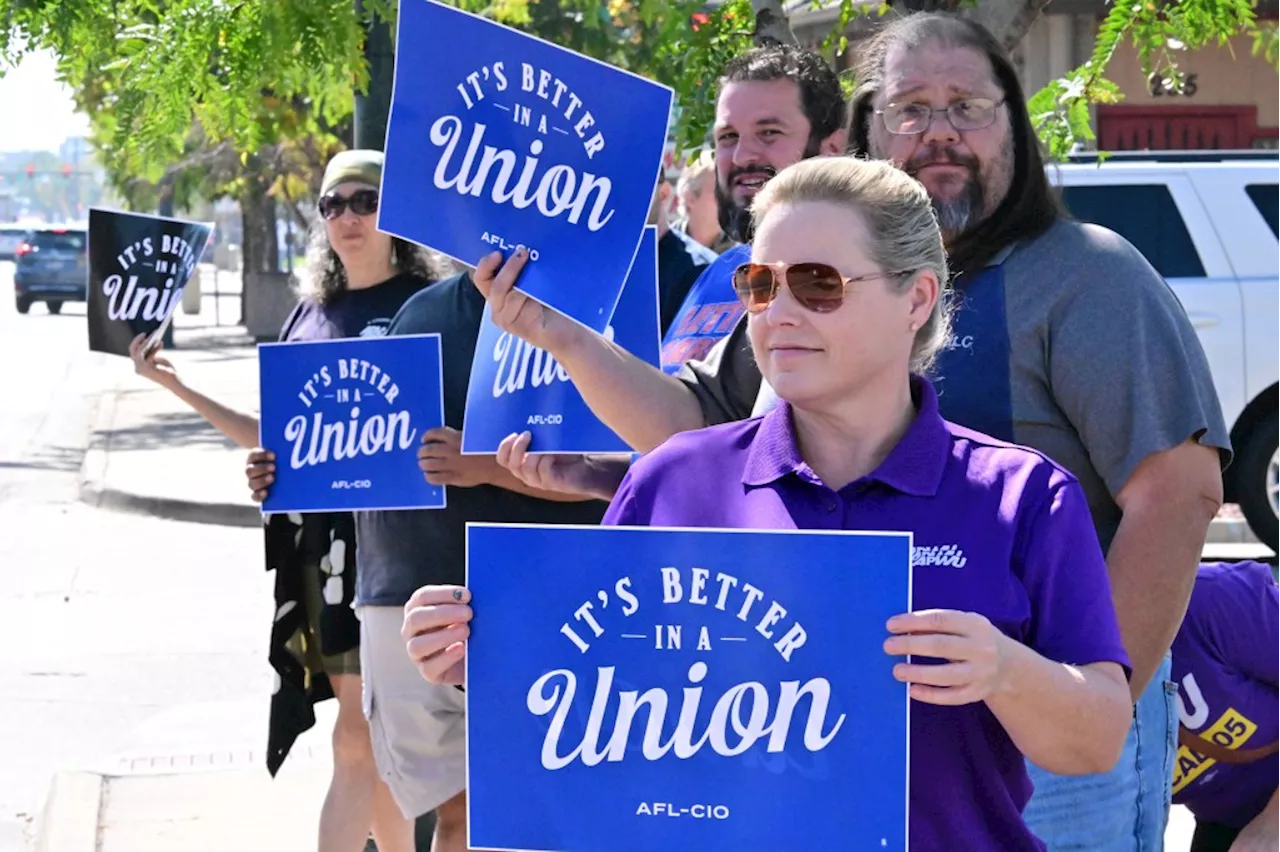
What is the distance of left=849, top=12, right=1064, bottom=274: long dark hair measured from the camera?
2.86 metres

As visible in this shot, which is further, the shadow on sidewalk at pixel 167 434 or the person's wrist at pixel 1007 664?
the shadow on sidewalk at pixel 167 434

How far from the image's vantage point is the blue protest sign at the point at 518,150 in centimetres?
290

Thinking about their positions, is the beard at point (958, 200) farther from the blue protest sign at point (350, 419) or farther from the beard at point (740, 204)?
the blue protest sign at point (350, 419)

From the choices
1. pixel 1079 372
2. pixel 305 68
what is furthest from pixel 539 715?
pixel 305 68

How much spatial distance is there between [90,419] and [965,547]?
20390 mm

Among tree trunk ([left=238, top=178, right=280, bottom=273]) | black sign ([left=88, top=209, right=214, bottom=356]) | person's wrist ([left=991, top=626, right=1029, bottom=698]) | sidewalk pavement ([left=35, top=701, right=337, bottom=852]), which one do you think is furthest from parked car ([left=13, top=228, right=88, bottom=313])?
person's wrist ([left=991, top=626, right=1029, bottom=698])

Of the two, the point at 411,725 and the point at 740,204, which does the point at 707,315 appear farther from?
the point at 411,725

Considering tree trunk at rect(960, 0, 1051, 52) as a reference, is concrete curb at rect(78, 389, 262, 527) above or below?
below

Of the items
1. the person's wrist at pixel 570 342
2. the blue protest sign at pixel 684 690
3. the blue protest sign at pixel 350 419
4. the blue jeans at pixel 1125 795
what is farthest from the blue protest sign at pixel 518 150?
the blue protest sign at pixel 350 419

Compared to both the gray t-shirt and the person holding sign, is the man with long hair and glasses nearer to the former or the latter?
the gray t-shirt

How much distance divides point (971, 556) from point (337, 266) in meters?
3.25

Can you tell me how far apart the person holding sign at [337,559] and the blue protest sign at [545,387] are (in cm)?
125

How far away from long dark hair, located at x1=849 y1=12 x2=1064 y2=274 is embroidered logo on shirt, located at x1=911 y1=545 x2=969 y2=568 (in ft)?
2.57

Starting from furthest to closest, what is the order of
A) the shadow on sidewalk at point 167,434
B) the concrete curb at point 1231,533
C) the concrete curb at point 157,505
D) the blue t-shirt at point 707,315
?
the shadow on sidewalk at point 167,434 → the concrete curb at point 157,505 → the concrete curb at point 1231,533 → the blue t-shirt at point 707,315
